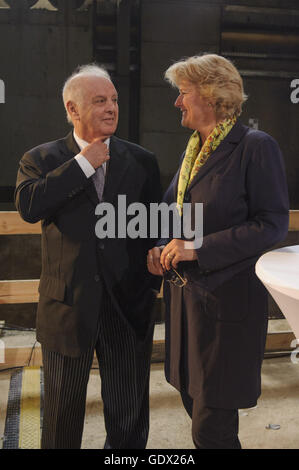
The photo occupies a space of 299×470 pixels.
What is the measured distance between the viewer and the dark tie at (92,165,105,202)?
6.36 feet

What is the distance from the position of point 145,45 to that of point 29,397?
443 cm

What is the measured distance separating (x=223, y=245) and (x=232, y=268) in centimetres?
13

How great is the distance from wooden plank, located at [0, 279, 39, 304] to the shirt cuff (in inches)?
67.8

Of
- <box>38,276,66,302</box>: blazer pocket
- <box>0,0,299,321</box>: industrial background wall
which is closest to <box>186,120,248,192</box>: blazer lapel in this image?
<box>38,276,66,302</box>: blazer pocket

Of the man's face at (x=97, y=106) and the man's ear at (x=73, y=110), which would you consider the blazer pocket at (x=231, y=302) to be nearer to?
the man's face at (x=97, y=106)

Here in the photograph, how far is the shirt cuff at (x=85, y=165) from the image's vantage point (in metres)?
1.78

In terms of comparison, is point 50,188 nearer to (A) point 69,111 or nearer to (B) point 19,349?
(A) point 69,111

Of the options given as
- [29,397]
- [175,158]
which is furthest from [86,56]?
[29,397]

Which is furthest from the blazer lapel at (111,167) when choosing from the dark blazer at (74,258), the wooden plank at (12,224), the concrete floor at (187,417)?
the concrete floor at (187,417)

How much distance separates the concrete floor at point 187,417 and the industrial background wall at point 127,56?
3.31m

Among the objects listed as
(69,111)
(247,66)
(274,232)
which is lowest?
(274,232)

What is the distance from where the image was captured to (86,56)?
5859mm

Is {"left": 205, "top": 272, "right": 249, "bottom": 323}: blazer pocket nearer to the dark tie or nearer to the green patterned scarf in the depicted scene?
the green patterned scarf

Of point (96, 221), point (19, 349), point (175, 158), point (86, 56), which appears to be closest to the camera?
point (96, 221)
